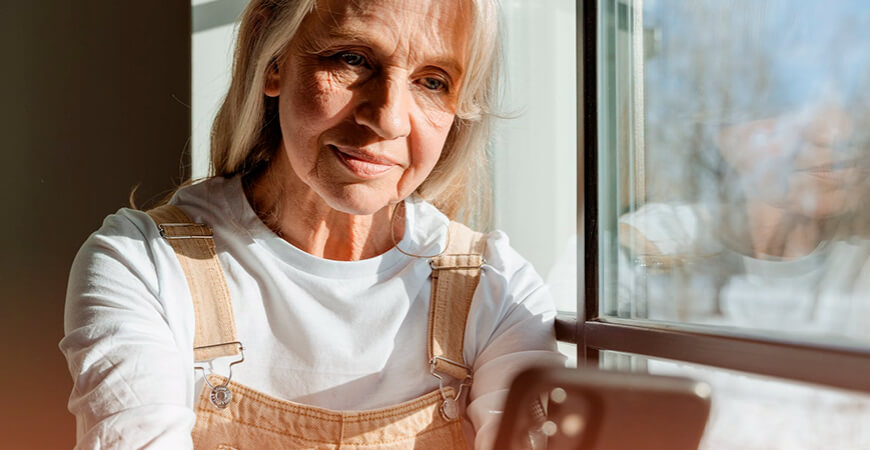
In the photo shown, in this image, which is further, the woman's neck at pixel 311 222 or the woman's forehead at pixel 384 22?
the woman's neck at pixel 311 222

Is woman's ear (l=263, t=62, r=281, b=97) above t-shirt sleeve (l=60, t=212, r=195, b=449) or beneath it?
above

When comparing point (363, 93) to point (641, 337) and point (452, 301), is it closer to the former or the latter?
point (452, 301)

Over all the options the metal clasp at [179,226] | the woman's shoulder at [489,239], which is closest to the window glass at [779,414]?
the woman's shoulder at [489,239]

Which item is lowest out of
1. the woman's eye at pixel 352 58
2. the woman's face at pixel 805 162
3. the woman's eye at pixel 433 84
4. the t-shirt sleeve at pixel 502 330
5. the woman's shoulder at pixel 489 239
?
the t-shirt sleeve at pixel 502 330

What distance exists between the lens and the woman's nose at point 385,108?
865mm

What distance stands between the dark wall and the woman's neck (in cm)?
83

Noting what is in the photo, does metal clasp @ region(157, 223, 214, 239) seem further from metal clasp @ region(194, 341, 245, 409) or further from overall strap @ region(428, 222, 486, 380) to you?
overall strap @ region(428, 222, 486, 380)

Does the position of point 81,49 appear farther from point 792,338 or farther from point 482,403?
point 792,338

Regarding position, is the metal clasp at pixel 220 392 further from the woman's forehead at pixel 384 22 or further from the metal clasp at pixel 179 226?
the woman's forehead at pixel 384 22

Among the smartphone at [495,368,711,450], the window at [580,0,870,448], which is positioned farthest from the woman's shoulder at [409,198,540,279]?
the smartphone at [495,368,711,450]

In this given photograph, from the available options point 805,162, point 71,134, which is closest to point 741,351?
point 805,162

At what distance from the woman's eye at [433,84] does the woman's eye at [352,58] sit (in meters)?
0.08

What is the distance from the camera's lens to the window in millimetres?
615

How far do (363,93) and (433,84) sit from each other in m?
0.10
